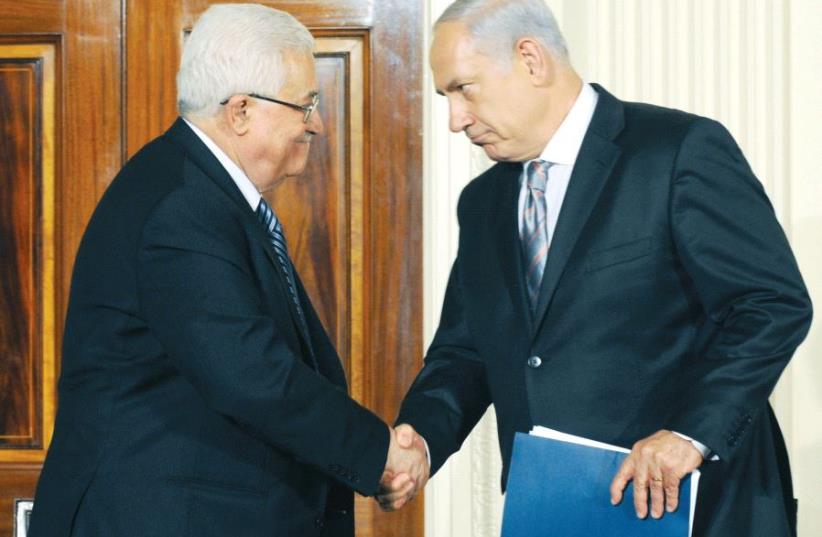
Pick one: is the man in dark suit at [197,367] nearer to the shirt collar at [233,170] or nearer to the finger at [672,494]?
the shirt collar at [233,170]

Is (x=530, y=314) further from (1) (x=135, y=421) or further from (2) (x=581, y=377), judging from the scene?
(1) (x=135, y=421)

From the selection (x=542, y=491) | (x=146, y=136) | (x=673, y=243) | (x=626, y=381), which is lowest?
(x=542, y=491)

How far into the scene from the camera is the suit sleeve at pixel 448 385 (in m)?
2.57

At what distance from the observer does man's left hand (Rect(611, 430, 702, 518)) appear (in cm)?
197

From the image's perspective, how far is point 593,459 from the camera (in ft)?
6.66

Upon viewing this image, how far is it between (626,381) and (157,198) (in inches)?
33.0

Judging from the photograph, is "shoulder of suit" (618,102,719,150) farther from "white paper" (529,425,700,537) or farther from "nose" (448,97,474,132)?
"white paper" (529,425,700,537)

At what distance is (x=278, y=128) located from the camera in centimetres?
239

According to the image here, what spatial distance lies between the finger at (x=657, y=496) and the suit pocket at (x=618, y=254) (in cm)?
39

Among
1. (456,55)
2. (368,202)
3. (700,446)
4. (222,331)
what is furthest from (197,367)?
(368,202)

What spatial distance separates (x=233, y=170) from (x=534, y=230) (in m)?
0.55

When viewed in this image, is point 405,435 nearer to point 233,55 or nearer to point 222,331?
point 222,331

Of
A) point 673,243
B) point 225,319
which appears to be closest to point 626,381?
point 673,243

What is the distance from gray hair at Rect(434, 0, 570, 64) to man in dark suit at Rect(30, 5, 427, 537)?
330 mm
